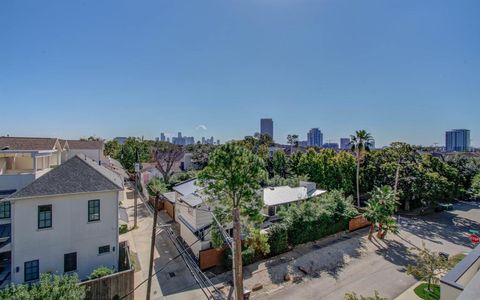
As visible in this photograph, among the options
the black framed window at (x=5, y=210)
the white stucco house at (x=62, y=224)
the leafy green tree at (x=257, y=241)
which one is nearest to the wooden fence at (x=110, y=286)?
the white stucco house at (x=62, y=224)

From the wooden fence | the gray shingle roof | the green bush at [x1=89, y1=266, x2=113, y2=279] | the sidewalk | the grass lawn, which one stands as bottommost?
the grass lawn

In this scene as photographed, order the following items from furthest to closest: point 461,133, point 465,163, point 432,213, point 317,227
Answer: point 461,133 → point 465,163 → point 432,213 → point 317,227

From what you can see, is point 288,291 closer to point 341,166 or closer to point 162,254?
point 162,254

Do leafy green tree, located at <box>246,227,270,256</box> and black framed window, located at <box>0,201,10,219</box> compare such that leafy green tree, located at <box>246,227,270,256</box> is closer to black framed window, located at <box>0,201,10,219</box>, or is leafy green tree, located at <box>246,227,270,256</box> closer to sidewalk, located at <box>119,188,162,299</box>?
sidewalk, located at <box>119,188,162,299</box>

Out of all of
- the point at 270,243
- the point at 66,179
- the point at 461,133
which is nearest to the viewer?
the point at 66,179

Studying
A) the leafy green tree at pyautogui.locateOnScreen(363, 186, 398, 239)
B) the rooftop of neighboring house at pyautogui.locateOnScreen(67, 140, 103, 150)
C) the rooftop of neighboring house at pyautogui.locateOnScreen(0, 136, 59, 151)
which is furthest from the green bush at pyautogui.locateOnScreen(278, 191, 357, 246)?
the rooftop of neighboring house at pyautogui.locateOnScreen(67, 140, 103, 150)

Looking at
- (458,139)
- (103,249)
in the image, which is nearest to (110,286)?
(103,249)

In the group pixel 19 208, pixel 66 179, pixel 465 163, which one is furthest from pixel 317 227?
pixel 465 163
